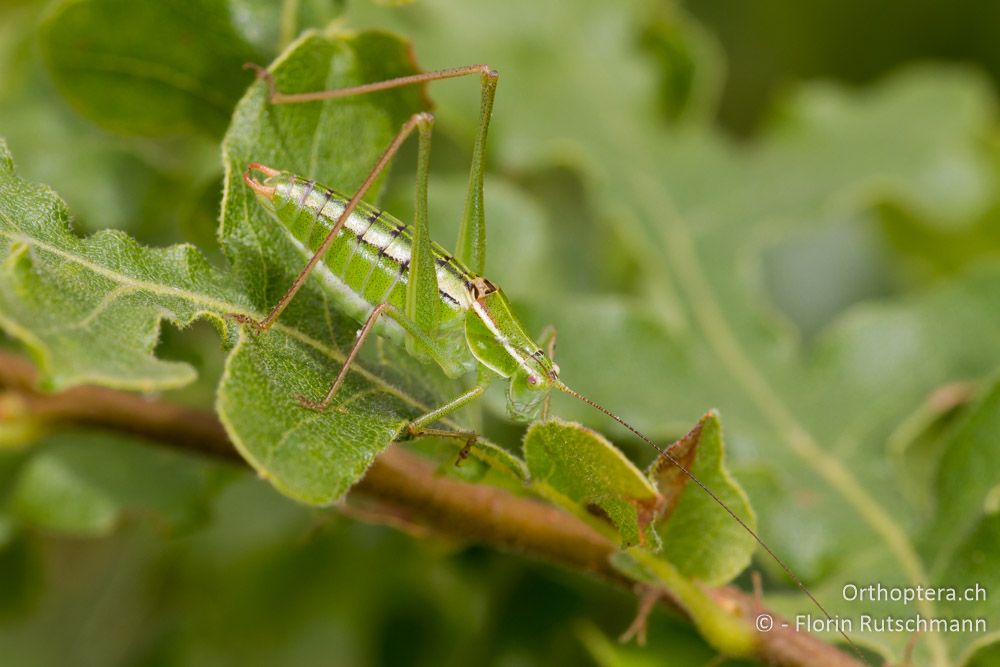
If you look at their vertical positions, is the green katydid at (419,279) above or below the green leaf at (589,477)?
above

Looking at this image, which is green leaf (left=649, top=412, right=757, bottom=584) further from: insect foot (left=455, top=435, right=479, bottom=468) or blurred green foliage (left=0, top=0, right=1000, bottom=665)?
blurred green foliage (left=0, top=0, right=1000, bottom=665)

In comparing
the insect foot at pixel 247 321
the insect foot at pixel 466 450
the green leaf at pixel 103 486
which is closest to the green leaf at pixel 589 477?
the insect foot at pixel 466 450

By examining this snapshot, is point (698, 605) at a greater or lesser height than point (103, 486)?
greater

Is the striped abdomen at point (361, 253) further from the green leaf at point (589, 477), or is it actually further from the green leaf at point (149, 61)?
the green leaf at point (589, 477)

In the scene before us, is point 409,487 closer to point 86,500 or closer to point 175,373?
point 175,373

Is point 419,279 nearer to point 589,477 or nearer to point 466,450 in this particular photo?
point 466,450

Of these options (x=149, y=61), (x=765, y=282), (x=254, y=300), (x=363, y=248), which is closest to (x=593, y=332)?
(x=363, y=248)
